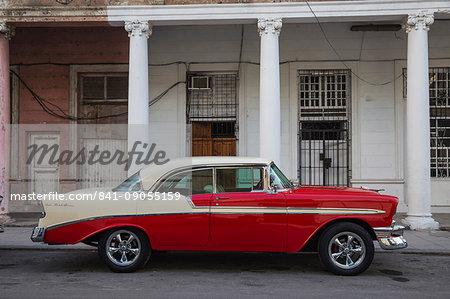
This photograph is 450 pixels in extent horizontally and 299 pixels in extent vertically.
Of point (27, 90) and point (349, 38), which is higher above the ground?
point (349, 38)

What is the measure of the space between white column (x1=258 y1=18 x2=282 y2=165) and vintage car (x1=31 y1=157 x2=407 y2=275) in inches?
166

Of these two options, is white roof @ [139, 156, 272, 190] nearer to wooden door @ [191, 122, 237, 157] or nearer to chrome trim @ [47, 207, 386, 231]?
chrome trim @ [47, 207, 386, 231]

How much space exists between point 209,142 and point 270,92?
11.7ft

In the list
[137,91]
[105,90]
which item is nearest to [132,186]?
[137,91]

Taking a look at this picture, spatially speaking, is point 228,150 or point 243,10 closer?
point 243,10

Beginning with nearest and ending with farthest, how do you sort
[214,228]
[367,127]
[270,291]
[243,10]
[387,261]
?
[270,291] < [214,228] < [387,261] < [243,10] < [367,127]

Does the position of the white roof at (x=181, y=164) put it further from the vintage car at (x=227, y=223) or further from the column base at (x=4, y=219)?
the column base at (x=4, y=219)

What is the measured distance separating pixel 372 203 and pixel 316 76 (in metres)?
7.72

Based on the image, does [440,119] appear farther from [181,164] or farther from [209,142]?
[181,164]

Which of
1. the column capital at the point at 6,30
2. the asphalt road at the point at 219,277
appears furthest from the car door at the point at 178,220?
the column capital at the point at 6,30

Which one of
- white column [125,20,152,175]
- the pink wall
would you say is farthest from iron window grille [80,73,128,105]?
white column [125,20,152,175]

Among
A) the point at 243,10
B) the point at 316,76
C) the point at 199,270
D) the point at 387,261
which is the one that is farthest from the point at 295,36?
the point at 199,270

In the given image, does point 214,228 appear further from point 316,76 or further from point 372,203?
point 316,76

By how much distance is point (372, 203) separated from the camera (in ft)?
20.8
